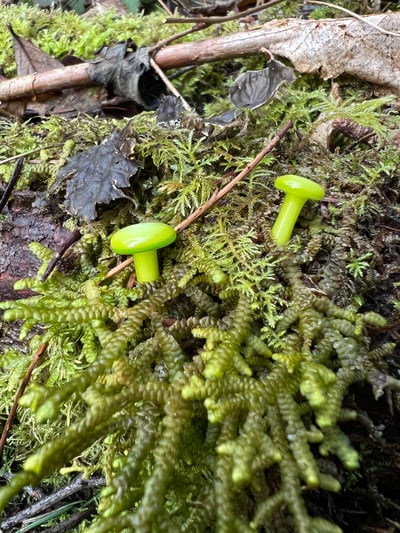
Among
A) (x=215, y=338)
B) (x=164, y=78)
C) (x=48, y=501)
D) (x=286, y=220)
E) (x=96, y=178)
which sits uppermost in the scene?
(x=164, y=78)

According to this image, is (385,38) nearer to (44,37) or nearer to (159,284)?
(159,284)

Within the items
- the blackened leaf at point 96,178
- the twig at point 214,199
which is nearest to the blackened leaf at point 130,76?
the blackened leaf at point 96,178

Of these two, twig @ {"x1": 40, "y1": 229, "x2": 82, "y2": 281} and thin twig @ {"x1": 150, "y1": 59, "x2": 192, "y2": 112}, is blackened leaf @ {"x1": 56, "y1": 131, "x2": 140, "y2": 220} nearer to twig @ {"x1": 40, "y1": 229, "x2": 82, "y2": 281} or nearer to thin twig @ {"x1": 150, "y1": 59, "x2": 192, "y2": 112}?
twig @ {"x1": 40, "y1": 229, "x2": 82, "y2": 281}

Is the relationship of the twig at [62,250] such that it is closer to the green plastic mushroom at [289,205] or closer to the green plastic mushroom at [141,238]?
the green plastic mushroom at [141,238]

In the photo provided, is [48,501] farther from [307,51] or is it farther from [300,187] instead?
[307,51]

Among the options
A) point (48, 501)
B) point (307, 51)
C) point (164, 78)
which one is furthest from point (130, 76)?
point (48, 501)

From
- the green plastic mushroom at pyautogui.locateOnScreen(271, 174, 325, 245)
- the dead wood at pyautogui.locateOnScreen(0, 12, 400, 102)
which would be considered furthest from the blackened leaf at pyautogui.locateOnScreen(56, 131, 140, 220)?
the dead wood at pyautogui.locateOnScreen(0, 12, 400, 102)

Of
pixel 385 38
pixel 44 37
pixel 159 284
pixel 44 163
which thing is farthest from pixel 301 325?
pixel 44 37
